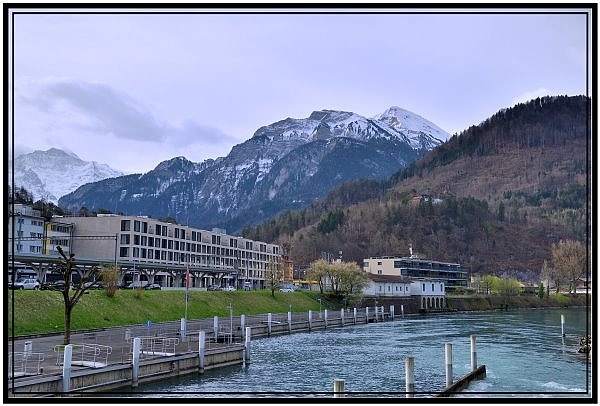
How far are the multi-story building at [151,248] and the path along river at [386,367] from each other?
1099 inches

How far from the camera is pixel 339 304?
7681cm

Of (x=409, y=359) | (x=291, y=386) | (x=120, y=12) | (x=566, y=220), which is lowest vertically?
(x=291, y=386)

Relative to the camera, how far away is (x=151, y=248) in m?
79.4

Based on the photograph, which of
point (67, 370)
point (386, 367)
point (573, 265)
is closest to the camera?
point (67, 370)

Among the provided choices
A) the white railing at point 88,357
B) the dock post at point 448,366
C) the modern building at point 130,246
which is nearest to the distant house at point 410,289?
the modern building at point 130,246

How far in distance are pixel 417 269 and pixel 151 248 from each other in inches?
1993

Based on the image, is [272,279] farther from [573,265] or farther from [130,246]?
[573,265]

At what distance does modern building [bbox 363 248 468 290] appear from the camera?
4215 inches

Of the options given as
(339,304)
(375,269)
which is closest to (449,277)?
(375,269)

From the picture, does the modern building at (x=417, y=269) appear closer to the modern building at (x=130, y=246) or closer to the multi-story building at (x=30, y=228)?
the modern building at (x=130, y=246)

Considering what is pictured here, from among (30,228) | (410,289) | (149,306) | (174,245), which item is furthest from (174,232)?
(149,306)

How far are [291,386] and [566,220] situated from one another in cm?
13732

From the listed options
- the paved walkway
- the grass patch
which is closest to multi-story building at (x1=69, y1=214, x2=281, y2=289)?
the grass patch

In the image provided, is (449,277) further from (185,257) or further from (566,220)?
(185,257)
